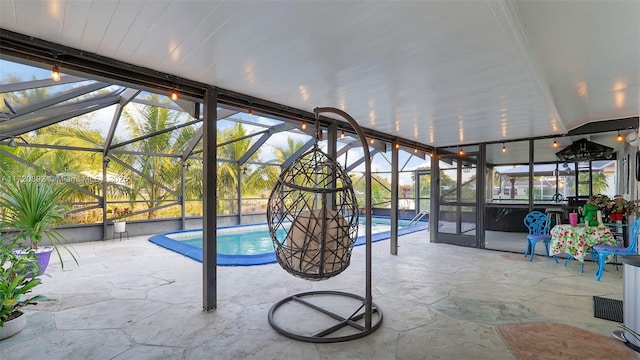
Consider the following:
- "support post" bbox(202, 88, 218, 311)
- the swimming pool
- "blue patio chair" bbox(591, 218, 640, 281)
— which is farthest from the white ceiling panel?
the swimming pool

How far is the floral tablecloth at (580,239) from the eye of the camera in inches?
178

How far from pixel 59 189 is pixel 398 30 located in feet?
11.5

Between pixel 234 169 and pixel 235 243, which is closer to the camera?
pixel 235 243

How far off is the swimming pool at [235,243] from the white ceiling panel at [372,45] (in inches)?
123

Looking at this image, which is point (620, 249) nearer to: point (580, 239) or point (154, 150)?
point (580, 239)

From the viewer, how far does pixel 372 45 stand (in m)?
2.37

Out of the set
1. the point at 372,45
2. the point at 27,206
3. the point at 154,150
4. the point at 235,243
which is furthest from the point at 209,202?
the point at 154,150

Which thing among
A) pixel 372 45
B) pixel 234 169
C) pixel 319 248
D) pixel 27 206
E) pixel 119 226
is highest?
pixel 372 45

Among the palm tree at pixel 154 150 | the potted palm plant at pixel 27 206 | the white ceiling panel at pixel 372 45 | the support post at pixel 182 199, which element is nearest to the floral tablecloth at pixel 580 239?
the white ceiling panel at pixel 372 45

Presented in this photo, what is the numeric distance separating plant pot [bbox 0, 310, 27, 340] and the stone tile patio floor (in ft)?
0.18

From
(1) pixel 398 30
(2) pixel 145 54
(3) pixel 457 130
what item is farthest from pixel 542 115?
(2) pixel 145 54

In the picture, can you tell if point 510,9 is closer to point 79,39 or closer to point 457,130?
point 79,39

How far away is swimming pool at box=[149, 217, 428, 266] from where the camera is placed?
5.69 metres

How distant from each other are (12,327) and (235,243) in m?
6.17
